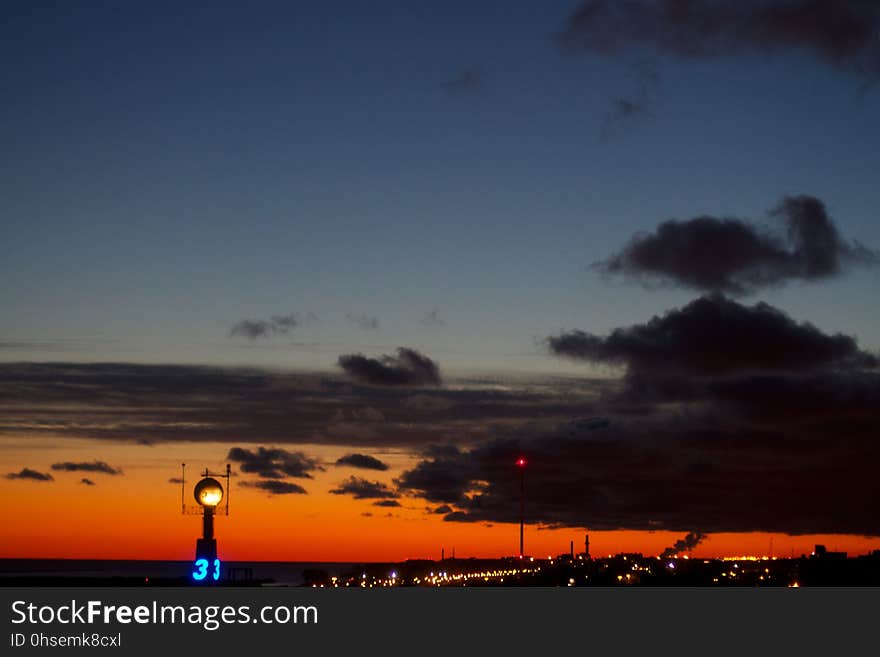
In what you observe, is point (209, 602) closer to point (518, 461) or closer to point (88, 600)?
point (88, 600)

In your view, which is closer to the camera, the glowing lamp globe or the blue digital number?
the blue digital number

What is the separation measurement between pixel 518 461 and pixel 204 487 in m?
130

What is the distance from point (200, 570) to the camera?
Result: 4425 centimetres

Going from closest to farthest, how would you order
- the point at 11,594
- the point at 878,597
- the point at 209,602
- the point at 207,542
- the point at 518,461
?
1. the point at 207,542
2. the point at 209,602
3. the point at 11,594
4. the point at 878,597
5. the point at 518,461

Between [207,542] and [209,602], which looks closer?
[207,542]

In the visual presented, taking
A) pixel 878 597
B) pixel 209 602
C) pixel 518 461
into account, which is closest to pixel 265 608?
pixel 209 602

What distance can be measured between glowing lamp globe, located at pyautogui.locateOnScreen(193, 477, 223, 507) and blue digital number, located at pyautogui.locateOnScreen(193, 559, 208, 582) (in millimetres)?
6283

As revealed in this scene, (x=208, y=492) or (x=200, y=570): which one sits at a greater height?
(x=208, y=492)

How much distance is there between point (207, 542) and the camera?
46719mm

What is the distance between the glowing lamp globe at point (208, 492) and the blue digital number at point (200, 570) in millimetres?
6283

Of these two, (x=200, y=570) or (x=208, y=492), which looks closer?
(x=200, y=570)

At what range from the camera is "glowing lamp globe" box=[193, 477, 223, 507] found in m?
51.2

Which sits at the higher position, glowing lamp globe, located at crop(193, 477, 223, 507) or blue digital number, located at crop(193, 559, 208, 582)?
glowing lamp globe, located at crop(193, 477, 223, 507)

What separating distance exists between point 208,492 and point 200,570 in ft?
24.4
